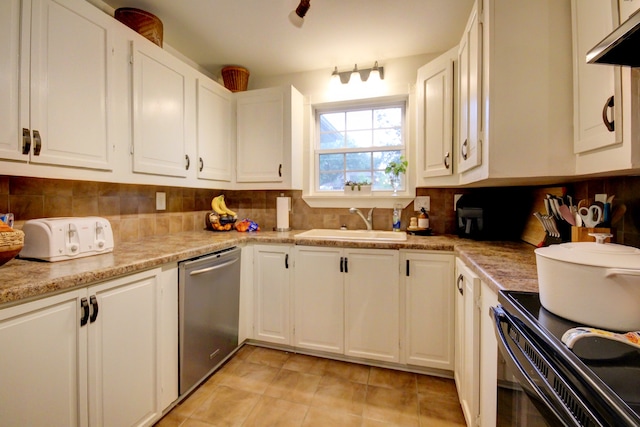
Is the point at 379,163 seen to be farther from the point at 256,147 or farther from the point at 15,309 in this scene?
the point at 15,309

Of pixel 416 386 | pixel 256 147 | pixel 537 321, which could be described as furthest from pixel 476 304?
pixel 256 147

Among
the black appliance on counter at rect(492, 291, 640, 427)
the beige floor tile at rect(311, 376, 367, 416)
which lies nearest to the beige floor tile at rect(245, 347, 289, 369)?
the beige floor tile at rect(311, 376, 367, 416)

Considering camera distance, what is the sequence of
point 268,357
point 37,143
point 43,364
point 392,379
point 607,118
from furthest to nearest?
point 268,357 → point 392,379 → point 37,143 → point 43,364 → point 607,118

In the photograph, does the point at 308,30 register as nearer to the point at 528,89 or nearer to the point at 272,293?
the point at 528,89

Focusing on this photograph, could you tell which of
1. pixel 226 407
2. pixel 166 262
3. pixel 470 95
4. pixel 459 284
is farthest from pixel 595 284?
pixel 226 407

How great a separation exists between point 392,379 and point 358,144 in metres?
1.98

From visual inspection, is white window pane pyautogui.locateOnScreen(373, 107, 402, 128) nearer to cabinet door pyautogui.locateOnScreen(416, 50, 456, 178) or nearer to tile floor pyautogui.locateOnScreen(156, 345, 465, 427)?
cabinet door pyautogui.locateOnScreen(416, 50, 456, 178)

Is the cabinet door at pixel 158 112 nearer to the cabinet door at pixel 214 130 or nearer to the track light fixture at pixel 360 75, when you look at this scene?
the cabinet door at pixel 214 130

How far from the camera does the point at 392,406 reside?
5.30ft

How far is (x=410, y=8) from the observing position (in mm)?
1808

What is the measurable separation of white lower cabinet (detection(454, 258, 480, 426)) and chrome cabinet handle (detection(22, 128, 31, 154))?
207 centimetres

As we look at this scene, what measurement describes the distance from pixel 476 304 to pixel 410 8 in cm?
185

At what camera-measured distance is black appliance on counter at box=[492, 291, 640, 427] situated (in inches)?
17.5

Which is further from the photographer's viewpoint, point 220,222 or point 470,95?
point 220,222
